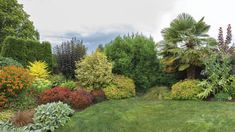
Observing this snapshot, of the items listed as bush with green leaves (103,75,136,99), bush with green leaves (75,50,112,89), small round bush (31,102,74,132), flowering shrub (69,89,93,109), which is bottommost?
small round bush (31,102,74,132)

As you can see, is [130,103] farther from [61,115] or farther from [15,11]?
[15,11]

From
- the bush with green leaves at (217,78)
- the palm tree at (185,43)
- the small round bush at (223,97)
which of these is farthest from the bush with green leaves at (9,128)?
the palm tree at (185,43)

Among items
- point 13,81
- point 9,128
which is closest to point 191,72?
point 13,81

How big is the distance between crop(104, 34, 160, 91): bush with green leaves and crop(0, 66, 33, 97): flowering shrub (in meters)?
3.56

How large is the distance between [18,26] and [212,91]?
19.5 metres

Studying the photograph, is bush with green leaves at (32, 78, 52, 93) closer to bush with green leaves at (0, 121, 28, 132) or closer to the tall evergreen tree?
bush with green leaves at (0, 121, 28, 132)

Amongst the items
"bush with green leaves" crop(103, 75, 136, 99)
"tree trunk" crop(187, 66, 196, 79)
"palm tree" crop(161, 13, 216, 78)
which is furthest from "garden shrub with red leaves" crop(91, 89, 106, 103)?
"tree trunk" crop(187, 66, 196, 79)

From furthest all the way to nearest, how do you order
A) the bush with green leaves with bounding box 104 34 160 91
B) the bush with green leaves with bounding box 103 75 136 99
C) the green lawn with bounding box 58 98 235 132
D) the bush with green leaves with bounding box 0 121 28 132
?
1. the bush with green leaves with bounding box 104 34 160 91
2. the bush with green leaves with bounding box 103 75 136 99
3. the green lawn with bounding box 58 98 235 132
4. the bush with green leaves with bounding box 0 121 28 132

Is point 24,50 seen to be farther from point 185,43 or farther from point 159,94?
point 185,43

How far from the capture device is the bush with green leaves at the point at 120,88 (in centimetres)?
1107

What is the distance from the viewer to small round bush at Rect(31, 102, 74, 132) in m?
7.94

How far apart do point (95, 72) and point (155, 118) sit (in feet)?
12.4

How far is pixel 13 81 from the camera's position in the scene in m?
10.1

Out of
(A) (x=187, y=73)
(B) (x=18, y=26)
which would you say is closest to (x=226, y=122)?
(A) (x=187, y=73)
